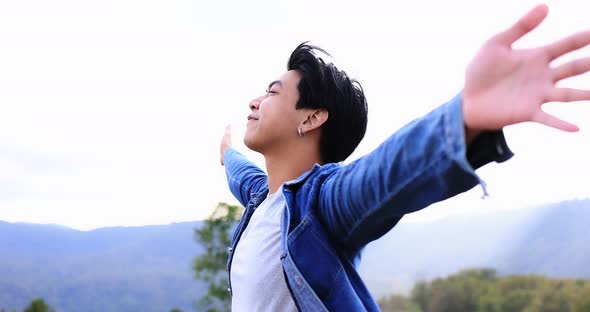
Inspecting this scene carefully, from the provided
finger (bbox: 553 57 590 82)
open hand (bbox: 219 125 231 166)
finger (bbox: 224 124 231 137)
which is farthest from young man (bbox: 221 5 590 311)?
finger (bbox: 224 124 231 137)

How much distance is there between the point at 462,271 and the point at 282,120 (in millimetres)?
19771

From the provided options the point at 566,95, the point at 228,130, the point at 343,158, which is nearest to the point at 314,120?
the point at 343,158

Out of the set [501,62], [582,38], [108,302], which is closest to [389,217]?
[501,62]

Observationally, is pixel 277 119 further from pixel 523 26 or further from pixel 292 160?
pixel 523 26

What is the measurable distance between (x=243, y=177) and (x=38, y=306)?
13345 millimetres

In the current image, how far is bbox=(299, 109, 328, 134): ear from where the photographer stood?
193cm

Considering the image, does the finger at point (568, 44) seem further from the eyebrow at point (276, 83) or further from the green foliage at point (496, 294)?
the green foliage at point (496, 294)

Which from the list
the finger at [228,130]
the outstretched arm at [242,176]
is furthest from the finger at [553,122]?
the finger at [228,130]

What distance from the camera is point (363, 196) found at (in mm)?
1224

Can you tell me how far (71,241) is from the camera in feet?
113

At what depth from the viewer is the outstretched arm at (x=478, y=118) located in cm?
100

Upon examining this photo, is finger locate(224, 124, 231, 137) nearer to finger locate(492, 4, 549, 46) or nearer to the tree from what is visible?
finger locate(492, 4, 549, 46)

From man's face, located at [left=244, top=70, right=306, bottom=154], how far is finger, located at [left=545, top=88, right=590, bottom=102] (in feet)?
3.34

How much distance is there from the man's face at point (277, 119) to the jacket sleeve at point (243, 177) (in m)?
0.58
